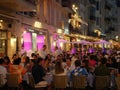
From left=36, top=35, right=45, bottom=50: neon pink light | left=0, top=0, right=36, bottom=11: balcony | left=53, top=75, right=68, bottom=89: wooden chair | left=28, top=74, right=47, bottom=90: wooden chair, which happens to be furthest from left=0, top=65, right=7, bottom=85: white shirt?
left=36, top=35, right=45, bottom=50: neon pink light

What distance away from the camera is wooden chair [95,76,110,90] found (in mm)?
12784

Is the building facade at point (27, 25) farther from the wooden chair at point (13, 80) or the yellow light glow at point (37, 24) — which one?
the wooden chair at point (13, 80)

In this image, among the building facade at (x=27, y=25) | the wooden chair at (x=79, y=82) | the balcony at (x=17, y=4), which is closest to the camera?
the wooden chair at (x=79, y=82)

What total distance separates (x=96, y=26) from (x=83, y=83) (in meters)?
60.6

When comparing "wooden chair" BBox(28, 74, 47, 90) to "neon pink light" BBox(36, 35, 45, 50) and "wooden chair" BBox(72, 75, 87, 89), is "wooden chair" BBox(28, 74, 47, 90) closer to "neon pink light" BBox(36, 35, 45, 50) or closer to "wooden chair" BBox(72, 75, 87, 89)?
"wooden chair" BBox(72, 75, 87, 89)

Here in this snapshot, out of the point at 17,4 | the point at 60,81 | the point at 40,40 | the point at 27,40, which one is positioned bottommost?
the point at 60,81

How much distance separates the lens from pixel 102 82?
12.8m

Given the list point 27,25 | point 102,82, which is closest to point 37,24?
point 27,25

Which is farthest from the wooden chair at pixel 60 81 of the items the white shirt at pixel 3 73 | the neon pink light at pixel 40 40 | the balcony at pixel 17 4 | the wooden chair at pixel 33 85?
the neon pink light at pixel 40 40

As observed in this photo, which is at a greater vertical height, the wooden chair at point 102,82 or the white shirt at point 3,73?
the white shirt at point 3,73

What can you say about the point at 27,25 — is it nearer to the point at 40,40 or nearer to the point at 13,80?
the point at 40,40

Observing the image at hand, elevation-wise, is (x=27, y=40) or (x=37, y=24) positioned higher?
(x=37, y=24)

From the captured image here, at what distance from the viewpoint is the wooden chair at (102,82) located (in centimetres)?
1278

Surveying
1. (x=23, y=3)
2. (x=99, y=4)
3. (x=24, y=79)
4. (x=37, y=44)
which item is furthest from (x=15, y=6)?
(x=99, y=4)
